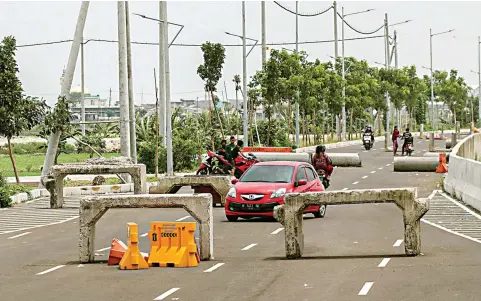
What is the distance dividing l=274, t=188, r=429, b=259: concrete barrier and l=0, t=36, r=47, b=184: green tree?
23.0 meters

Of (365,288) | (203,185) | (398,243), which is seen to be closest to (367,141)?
(203,185)

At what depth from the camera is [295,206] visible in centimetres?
2075

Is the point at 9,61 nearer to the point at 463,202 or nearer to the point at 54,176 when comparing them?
the point at 54,176

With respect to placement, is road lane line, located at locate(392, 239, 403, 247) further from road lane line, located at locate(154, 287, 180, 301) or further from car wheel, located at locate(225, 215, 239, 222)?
road lane line, located at locate(154, 287, 180, 301)

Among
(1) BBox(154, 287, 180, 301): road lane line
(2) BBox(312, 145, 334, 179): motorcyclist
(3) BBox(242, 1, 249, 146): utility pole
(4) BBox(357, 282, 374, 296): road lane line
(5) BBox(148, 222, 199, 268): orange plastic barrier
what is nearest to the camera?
(4) BBox(357, 282, 374, 296): road lane line

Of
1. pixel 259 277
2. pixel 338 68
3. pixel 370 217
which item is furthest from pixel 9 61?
pixel 338 68

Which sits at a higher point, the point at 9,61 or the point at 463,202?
the point at 9,61

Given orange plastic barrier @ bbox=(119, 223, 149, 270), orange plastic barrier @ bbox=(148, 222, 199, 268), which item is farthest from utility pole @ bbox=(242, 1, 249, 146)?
orange plastic barrier @ bbox=(119, 223, 149, 270)

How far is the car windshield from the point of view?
29.3m

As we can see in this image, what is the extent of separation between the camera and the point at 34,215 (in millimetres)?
33031

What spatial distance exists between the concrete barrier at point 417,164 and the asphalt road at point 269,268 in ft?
75.5

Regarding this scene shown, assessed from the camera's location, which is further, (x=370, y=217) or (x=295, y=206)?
(x=370, y=217)

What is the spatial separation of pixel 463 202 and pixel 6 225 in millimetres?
13125

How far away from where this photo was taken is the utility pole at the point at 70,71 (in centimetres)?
4338
